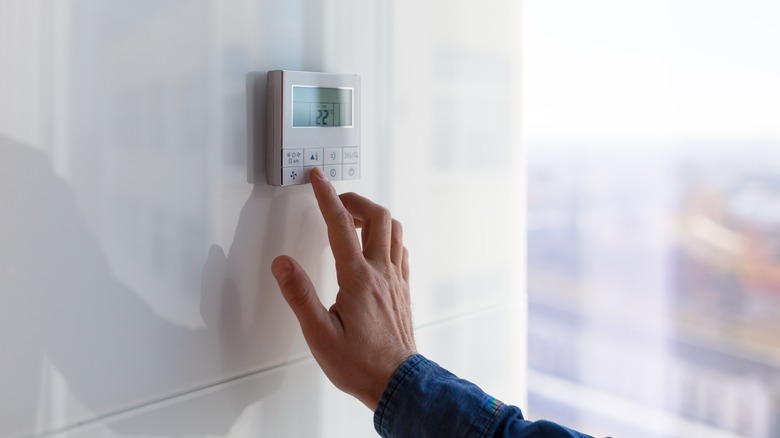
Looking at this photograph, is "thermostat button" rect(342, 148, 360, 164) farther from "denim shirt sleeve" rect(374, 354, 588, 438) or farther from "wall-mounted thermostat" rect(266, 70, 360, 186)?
"denim shirt sleeve" rect(374, 354, 588, 438)

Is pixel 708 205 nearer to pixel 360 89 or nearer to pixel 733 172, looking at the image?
pixel 733 172

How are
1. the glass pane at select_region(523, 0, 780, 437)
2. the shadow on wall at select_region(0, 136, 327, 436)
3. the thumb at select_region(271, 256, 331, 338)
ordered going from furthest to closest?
1. the glass pane at select_region(523, 0, 780, 437)
2. the thumb at select_region(271, 256, 331, 338)
3. the shadow on wall at select_region(0, 136, 327, 436)

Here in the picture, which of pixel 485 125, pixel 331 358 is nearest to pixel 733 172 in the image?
pixel 485 125

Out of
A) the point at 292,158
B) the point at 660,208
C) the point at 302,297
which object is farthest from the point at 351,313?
the point at 660,208

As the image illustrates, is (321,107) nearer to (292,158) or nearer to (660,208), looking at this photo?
(292,158)

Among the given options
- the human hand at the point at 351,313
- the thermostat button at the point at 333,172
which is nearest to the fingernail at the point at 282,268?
the human hand at the point at 351,313

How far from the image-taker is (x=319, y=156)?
0.61 metres

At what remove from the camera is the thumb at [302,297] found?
0.56 meters

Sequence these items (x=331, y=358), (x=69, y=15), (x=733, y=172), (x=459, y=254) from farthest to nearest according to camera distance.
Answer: (x=733, y=172)
(x=459, y=254)
(x=331, y=358)
(x=69, y=15)

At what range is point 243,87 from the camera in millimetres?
567

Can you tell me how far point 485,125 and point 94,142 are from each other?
498 millimetres

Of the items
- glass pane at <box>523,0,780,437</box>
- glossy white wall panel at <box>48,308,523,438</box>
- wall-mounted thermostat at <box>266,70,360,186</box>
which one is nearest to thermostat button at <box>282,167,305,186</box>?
wall-mounted thermostat at <box>266,70,360,186</box>

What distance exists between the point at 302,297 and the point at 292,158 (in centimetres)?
13

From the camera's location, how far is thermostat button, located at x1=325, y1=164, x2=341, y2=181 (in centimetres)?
62
